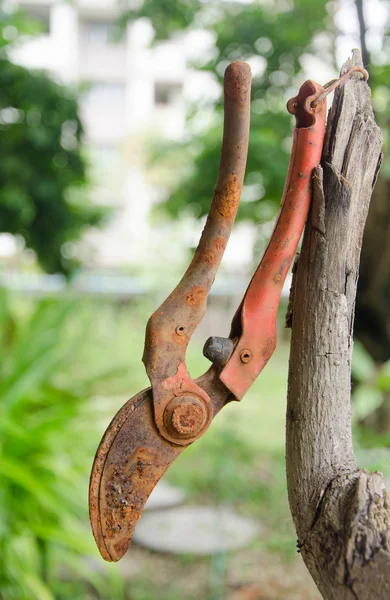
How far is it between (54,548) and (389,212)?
170 cm

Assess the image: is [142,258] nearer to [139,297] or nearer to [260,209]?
[139,297]

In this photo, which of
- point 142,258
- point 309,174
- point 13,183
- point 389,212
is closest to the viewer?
point 309,174

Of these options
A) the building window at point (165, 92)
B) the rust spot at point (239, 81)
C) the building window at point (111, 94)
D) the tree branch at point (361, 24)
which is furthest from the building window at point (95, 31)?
the rust spot at point (239, 81)

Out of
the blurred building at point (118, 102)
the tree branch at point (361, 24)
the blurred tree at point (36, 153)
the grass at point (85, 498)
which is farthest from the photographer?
the blurred building at point (118, 102)

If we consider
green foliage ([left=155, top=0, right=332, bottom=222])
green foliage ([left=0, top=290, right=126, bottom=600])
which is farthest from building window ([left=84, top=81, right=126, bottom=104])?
green foliage ([left=155, top=0, right=332, bottom=222])

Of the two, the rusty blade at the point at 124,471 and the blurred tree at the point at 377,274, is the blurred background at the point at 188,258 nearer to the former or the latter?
the blurred tree at the point at 377,274

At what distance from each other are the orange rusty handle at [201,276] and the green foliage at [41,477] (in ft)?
5.96

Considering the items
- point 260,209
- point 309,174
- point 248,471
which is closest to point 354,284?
point 309,174

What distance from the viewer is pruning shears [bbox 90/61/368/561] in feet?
2.14

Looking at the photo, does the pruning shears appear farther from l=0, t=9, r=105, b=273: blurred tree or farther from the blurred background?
l=0, t=9, r=105, b=273: blurred tree

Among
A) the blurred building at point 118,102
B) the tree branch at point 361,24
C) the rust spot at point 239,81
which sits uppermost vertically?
the blurred building at point 118,102

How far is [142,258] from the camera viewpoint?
11227 mm

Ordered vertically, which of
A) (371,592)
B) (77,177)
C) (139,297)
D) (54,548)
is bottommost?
(54,548)

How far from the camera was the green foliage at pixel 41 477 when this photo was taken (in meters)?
2.31
